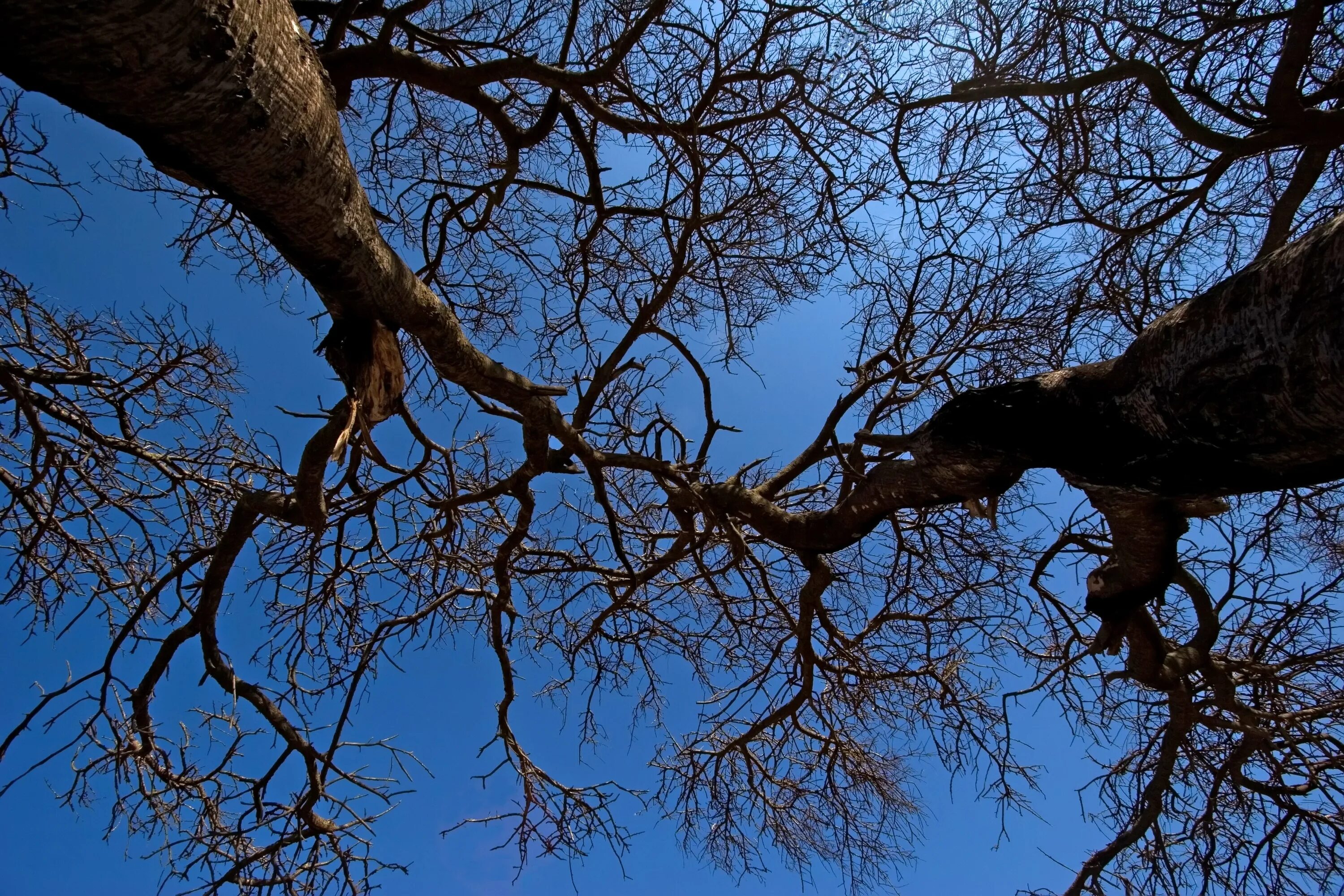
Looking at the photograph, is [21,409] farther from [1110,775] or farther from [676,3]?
[1110,775]

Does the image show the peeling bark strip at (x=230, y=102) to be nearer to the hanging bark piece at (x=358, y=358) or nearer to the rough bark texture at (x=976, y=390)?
the rough bark texture at (x=976, y=390)

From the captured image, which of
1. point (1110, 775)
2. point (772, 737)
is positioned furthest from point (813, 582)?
point (1110, 775)

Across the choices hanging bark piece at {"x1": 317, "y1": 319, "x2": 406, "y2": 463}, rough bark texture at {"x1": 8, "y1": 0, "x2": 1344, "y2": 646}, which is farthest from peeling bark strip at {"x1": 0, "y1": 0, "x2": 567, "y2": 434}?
hanging bark piece at {"x1": 317, "y1": 319, "x2": 406, "y2": 463}

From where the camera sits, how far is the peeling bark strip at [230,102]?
3.78 feet

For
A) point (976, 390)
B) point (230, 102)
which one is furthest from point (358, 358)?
point (976, 390)

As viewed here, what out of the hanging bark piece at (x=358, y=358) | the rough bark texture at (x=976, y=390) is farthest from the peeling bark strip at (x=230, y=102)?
the hanging bark piece at (x=358, y=358)

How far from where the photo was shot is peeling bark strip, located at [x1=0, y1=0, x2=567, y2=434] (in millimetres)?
1151

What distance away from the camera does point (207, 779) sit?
12.2 feet

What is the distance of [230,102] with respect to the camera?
56.4 inches

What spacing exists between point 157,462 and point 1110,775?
576 centimetres

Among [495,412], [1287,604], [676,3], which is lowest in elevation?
[1287,604]

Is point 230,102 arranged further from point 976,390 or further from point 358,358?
point 976,390

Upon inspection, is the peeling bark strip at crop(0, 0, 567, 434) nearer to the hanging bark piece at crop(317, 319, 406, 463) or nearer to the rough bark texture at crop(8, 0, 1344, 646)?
the rough bark texture at crop(8, 0, 1344, 646)

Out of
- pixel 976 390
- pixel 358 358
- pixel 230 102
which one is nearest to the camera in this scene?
pixel 230 102
